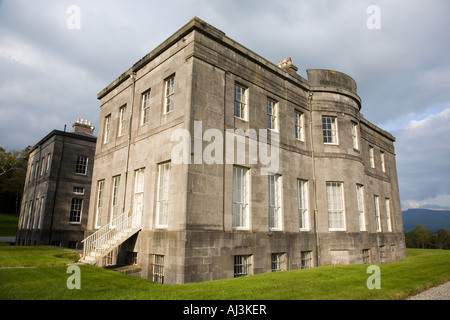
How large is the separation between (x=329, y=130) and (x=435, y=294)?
1228 cm

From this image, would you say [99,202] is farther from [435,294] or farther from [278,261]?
[435,294]

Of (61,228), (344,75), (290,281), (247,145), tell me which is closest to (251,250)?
(290,281)

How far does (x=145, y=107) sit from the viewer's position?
53.6ft

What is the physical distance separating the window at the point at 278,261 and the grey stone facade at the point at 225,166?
0.16 feet

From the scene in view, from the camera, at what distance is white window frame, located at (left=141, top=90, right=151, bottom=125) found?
16094mm

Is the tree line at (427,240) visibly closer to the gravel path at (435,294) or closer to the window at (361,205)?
the window at (361,205)

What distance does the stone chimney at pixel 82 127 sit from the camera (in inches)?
1310

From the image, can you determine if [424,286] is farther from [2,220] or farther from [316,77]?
[2,220]

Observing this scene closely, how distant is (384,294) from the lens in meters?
7.61

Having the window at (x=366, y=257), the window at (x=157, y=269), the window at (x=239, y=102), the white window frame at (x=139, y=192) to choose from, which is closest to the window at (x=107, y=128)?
the white window frame at (x=139, y=192)

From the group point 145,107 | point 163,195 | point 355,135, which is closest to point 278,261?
point 163,195
